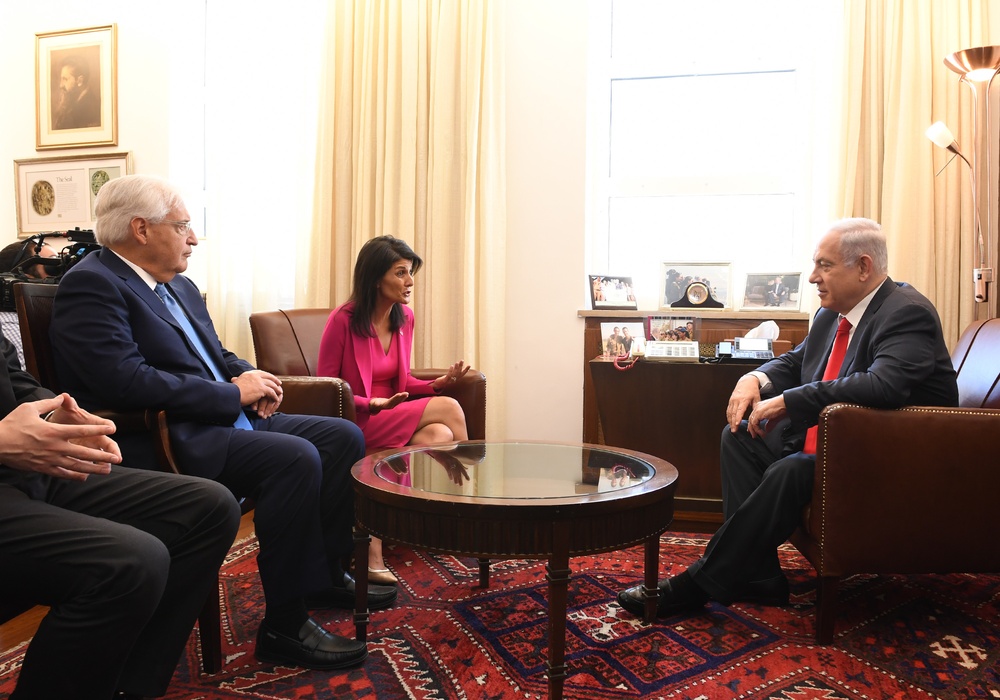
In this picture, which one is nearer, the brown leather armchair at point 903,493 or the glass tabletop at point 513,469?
the glass tabletop at point 513,469

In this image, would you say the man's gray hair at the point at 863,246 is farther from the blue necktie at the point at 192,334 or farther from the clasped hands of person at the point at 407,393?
the blue necktie at the point at 192,334

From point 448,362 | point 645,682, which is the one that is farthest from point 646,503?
point 448,362

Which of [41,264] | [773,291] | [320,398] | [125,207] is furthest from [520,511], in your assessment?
[41,264]

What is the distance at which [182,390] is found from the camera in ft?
6.61

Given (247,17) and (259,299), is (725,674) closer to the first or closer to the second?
(259,299)

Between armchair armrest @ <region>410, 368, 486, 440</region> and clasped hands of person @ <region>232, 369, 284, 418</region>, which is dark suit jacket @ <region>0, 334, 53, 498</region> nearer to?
clasped hands of person @ <region>232, 369, 284, 418</region>

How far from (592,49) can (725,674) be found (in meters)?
3.29

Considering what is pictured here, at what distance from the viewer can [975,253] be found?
3.49 metres

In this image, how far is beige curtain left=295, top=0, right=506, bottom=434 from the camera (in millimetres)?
4086

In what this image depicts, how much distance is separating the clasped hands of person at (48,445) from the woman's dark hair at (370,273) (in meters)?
1.60

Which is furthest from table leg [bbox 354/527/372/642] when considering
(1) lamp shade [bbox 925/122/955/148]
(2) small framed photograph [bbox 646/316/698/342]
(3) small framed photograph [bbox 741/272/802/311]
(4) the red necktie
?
(1) lamp shade [bbox 925/122/955/148]

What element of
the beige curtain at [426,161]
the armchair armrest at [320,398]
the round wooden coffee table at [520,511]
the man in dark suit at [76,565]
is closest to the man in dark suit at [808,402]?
the round wooden coffee table at [520,511]

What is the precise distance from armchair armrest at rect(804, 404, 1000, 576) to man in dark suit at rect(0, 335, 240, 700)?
1691 millimetres

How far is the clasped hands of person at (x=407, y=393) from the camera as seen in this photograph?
9.40 ft
